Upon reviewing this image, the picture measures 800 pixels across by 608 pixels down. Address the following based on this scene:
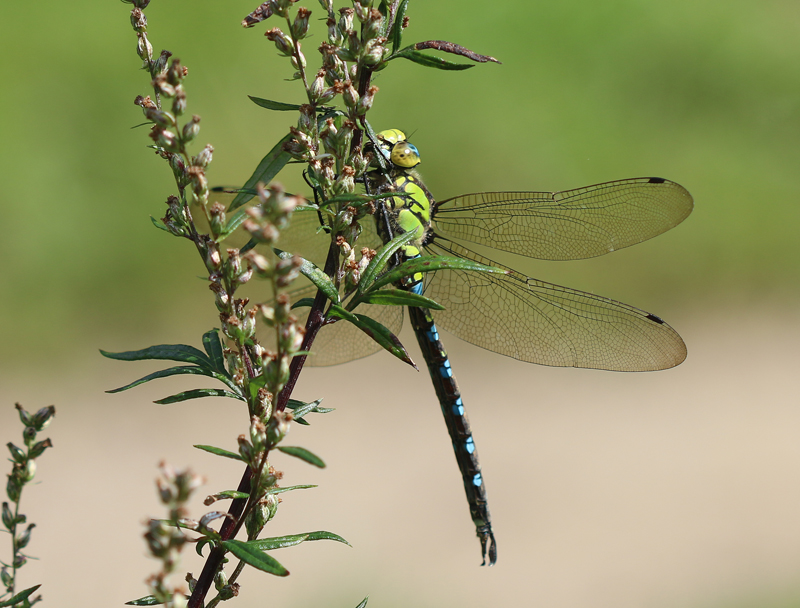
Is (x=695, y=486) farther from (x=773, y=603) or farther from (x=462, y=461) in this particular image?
(x=462, y=461)

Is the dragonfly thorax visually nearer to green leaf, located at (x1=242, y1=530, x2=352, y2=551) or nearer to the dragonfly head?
the dragonfly head

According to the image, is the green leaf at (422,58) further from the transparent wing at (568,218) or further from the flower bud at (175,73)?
the transparent wing at (568,218)

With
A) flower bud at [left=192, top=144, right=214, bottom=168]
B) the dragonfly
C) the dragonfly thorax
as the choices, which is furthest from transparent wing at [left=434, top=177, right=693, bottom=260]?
flower bud at [left=192, top=144, right=214, bottom=168]

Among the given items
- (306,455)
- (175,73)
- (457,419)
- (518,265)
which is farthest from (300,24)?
(518,265)

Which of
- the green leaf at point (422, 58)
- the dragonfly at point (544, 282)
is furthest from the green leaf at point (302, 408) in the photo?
the dragonfly at point (544, 282)

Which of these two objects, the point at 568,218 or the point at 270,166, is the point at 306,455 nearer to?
the point at 270,166

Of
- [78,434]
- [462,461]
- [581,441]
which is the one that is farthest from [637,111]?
[78,434]
